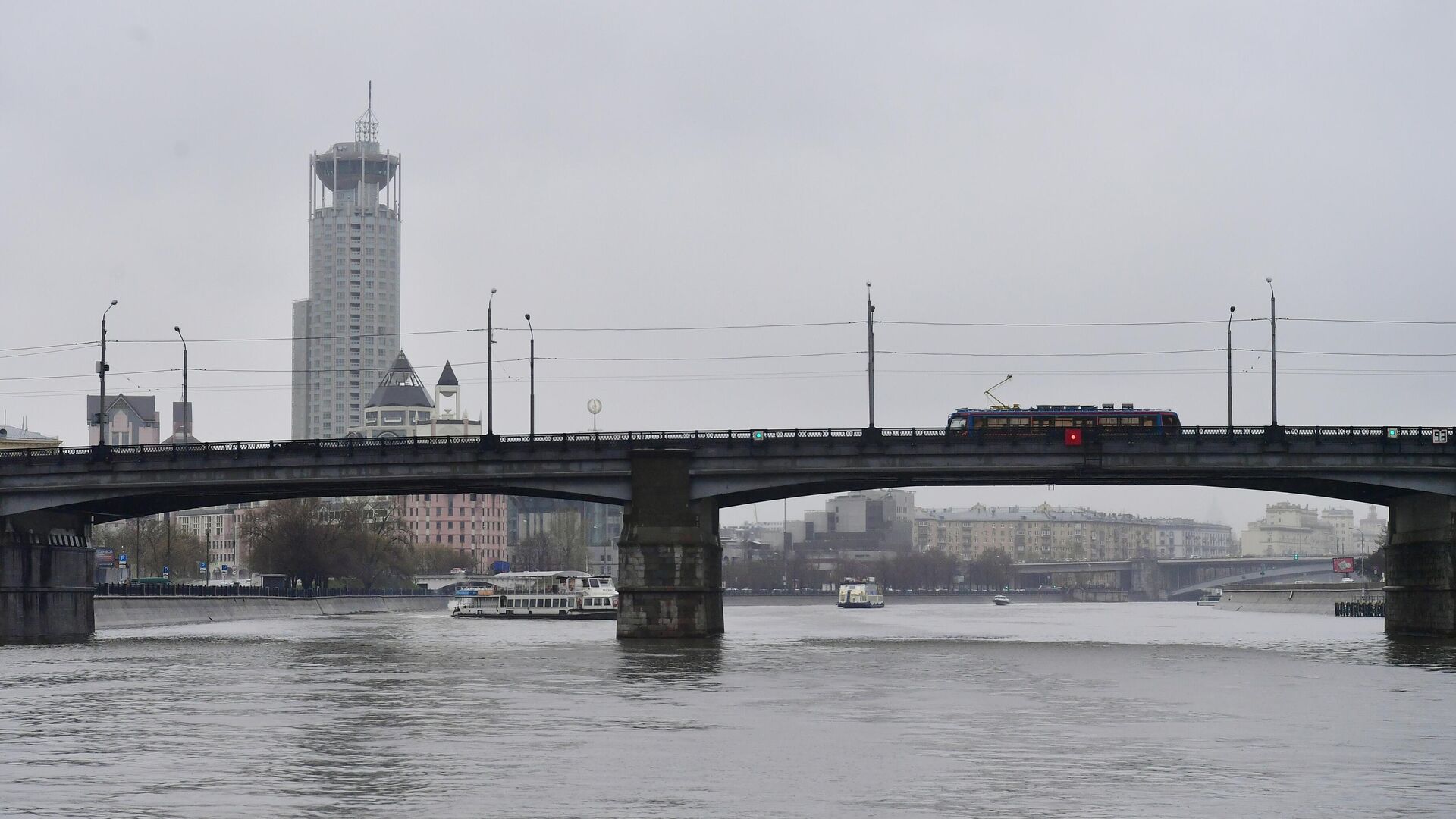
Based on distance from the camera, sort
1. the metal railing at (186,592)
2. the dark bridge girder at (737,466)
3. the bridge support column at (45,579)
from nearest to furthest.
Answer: the dark bridge girder at (737,466)
the bridge support column at (45,579)
the metal railing at (186,592)

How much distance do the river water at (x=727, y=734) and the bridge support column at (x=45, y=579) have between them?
64.8 ft

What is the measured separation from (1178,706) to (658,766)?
21173 mm

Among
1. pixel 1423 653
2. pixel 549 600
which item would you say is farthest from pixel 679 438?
pixel 549 600

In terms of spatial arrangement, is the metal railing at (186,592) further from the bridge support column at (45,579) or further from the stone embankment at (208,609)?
the bridge support column at (45,579)

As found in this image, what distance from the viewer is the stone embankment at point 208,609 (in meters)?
133

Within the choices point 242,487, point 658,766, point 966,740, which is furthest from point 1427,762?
point 242,487

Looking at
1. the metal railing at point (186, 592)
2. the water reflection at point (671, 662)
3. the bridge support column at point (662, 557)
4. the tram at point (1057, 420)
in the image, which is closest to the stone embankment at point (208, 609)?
the metal railing at point (186, 592)

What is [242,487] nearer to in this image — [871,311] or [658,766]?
[871,311]

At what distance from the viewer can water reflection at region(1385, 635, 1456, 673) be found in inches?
2869

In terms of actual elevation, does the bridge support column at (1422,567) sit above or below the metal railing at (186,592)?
above

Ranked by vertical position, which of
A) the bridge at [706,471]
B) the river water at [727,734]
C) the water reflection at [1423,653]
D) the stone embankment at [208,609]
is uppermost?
the bridge at [706,471]

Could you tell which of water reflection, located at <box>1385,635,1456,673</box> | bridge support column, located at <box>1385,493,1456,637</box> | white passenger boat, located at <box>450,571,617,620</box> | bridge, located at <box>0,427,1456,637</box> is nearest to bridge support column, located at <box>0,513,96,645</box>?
bridge, located at <box>0,427,1456,637</box>

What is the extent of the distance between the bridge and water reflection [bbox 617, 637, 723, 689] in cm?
382

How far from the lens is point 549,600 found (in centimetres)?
16275
